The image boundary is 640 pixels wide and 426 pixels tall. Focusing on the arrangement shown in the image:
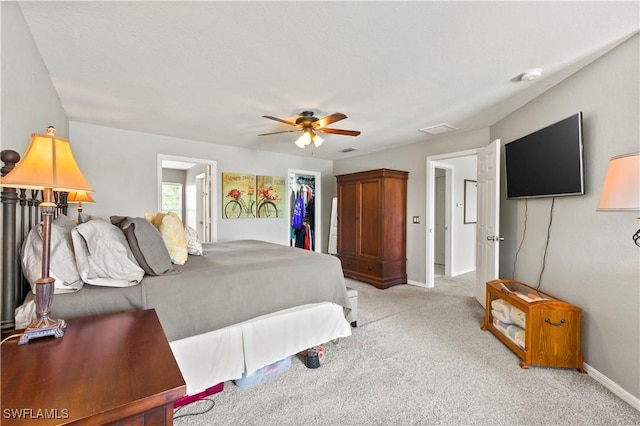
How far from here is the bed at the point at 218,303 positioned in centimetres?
145

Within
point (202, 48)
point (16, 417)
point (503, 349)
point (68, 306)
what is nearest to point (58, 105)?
point (202, 48)

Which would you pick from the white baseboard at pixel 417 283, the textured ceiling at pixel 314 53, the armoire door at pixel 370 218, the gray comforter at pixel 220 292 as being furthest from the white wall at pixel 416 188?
the gray comforter at pixel 220 292

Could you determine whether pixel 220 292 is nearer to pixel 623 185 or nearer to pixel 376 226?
pixel 623 185

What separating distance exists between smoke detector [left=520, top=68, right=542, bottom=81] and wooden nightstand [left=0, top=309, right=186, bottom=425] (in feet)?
9.56

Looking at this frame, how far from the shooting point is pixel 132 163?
3.91m

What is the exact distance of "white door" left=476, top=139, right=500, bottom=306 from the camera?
3146mm

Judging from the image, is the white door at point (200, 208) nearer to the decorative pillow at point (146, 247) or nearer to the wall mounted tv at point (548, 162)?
the decorative pillow at point (146, 247)

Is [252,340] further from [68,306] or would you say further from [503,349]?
[503,349]

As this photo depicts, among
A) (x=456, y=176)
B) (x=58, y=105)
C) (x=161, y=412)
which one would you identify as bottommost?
(x=161, y=412)

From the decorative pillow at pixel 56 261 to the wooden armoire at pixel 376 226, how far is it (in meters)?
3.71

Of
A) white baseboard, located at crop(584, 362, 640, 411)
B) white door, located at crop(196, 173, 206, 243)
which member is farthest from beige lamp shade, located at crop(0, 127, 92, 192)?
white door, located at crop(196, 173, 206, 243)

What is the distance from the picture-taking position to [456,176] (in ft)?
17.4

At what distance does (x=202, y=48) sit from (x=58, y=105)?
1923 millimetres

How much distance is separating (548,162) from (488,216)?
1062 mm
